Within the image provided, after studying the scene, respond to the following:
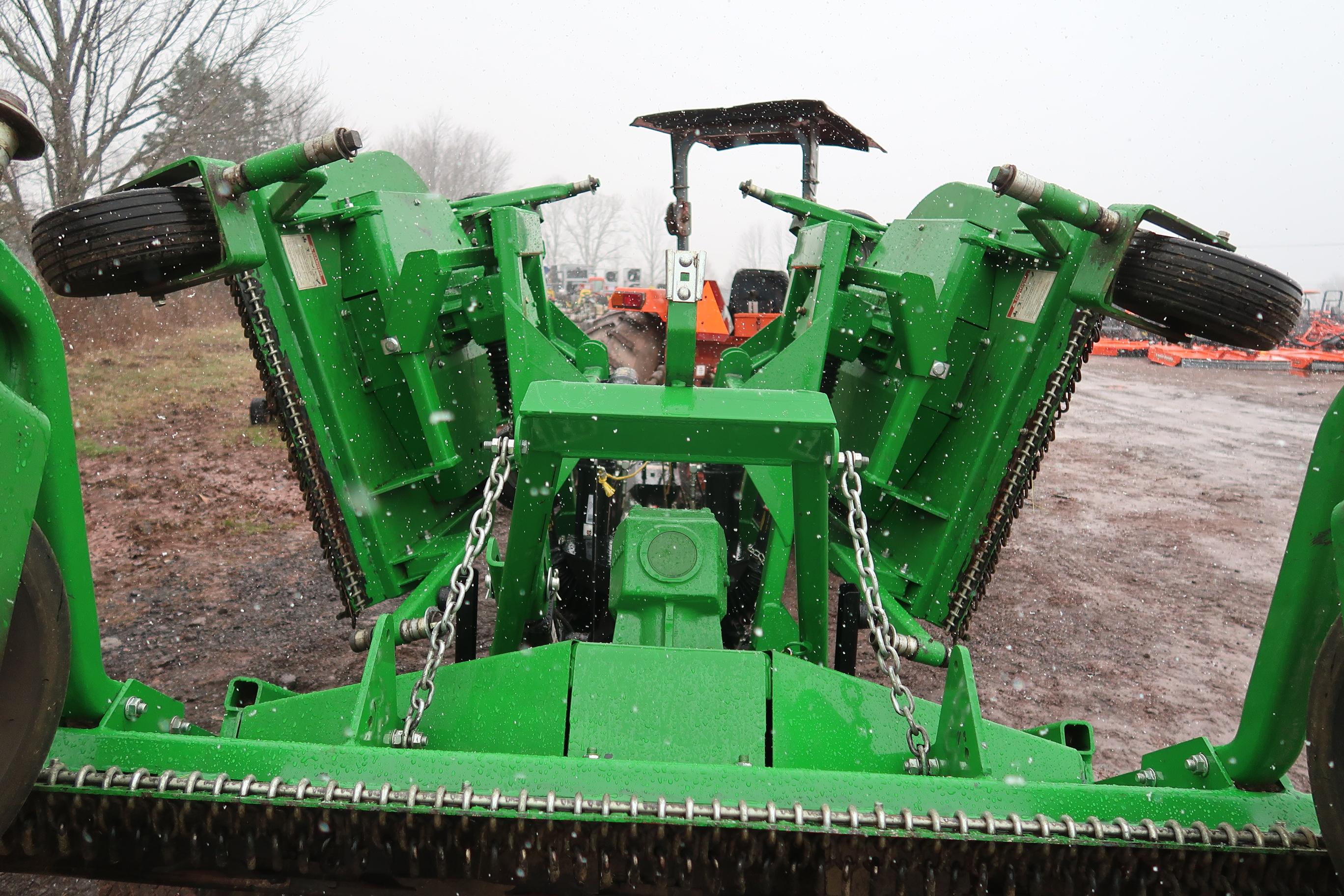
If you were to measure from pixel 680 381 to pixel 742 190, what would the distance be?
2457 mm

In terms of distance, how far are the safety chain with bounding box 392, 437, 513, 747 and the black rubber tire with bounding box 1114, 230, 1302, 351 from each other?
1864 mm

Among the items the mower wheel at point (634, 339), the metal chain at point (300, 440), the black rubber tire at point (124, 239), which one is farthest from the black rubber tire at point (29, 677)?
the mower wheel at point (634, 339)

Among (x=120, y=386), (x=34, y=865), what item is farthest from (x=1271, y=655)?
(x=120, y=386)

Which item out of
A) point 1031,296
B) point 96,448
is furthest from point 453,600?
point 96,448

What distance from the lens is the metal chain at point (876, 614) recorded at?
228 centimetres

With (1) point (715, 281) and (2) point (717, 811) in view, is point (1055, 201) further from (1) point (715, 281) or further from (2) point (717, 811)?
(1) point (715, 281)

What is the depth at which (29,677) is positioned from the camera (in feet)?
5.72

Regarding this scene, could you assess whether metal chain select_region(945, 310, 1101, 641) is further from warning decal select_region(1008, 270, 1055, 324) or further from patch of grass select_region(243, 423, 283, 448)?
patch of grass select_region(243, 423, 283, 448)

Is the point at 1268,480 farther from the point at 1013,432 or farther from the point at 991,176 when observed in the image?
the point at 991,176

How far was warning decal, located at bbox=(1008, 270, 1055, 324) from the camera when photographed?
3.40m

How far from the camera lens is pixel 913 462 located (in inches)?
156

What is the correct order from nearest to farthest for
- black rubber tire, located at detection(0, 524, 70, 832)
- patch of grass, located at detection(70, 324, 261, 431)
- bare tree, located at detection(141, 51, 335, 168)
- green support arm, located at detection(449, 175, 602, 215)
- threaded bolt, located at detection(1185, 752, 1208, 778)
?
black rubber tire, located at detection(0, 524, 70, 832) < threaded bolt, located at detection(1185, 752, 1208, 778) < green support arm, located at detection(449, 175, 602, 215) < patch of grass, located at detection(70, 324, 261, 431) < bare tree, located at detection(141, 51, 335, 168)

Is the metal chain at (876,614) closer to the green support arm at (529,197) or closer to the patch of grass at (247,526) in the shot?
the green support arm at (529,197)

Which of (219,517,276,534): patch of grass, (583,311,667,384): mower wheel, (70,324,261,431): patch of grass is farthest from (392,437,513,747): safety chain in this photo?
(70,324,261,431): patch of grass
